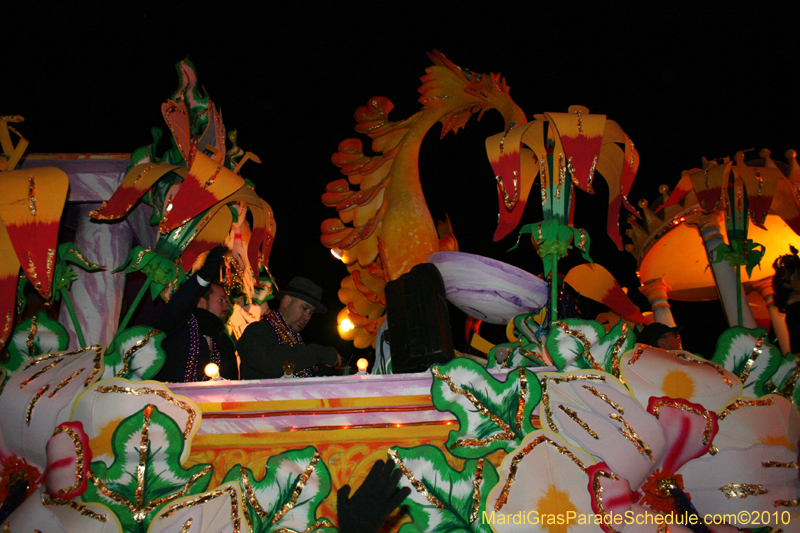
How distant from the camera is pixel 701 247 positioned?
4.39 meters

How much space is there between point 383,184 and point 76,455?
8.24 feet

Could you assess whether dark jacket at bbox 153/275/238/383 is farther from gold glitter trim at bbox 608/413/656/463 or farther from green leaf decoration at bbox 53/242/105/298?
gold glitter trim at bbox 608/413/656/463

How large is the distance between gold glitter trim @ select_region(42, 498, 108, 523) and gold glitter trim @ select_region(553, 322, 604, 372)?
1.71m

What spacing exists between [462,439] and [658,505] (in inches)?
28.5

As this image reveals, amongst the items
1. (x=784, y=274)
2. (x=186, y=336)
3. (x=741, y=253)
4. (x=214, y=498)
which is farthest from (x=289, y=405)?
(x=784, y=274)

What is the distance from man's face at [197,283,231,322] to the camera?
10.7ft

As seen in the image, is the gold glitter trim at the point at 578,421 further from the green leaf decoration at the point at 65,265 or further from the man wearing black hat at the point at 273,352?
the green leaf decoration at the point at 65,265

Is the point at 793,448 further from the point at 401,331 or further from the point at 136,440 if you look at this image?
the point at 136,440

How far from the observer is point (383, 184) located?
4012mm

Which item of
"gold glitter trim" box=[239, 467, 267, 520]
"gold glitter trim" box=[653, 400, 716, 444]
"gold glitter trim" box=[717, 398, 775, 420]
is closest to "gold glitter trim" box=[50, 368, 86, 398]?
"gold glitter trim" box=[239, 467, 267, 520]

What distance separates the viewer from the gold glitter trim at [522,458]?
203 centimetres

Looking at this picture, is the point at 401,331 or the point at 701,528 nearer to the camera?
the point at 701,528

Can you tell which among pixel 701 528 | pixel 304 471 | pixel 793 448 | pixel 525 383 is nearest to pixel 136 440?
pixel 304 471

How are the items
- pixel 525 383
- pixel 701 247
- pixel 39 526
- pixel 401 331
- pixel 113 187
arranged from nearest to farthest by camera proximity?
pixel 39 526, pixel 525 383, pixel 401 331, pixel 113 187, pixel 701 247
